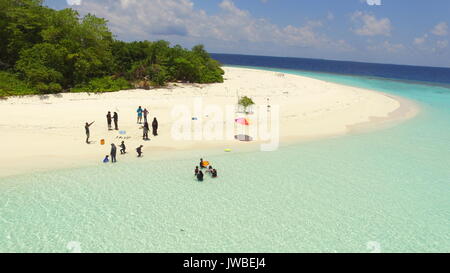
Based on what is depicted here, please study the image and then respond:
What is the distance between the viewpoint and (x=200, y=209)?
500 inches

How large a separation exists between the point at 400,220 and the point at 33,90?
108ft

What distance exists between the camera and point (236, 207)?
13.0 meters

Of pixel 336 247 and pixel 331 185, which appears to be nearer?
pixel 336 247

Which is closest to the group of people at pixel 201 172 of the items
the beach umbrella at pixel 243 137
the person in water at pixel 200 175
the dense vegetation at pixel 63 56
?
the person in water at pixel 200 175

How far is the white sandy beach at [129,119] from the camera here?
17328mm

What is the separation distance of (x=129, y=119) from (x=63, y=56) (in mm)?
14055

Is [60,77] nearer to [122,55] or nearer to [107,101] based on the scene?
[107,101]

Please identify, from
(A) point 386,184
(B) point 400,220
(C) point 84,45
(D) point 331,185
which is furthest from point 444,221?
(C) point 84,45

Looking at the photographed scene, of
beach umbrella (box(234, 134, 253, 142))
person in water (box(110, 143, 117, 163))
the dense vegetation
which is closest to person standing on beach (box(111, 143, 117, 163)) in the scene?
person in water (box(110, 143, 117, 163))

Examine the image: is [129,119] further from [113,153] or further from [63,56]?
[63,56]

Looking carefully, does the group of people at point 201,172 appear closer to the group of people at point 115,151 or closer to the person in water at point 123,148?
the group of people at point 115,151

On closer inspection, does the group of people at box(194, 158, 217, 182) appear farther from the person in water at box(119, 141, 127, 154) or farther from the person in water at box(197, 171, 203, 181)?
the person in water at box(119, 141, 127, 154)

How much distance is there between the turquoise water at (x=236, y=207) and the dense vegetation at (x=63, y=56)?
19681 mm

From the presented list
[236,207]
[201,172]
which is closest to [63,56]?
[201,172]
